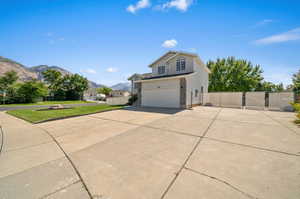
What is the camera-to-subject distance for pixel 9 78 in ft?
67.2

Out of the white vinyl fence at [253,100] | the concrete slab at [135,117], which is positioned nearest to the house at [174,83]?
the white vinyl fence at [253,100]

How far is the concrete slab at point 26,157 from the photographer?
2403 millimetres

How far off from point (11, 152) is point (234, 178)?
5.48m

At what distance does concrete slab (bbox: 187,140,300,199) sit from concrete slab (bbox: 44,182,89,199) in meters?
1.91

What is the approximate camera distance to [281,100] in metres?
10.6

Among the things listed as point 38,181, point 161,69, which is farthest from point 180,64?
point 38,181

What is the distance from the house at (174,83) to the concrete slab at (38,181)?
10.2 m

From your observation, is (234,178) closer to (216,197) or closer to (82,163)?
(216,197)

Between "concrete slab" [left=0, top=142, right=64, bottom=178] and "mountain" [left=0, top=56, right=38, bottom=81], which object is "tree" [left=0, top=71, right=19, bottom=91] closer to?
"concrete slab" [left=0, top=142, right=64, bottom=178]

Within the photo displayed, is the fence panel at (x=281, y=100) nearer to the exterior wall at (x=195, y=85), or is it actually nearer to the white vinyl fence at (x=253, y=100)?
the white vinyl fence at (x=253, y=100)

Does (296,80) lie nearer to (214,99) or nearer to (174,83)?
(214,99)

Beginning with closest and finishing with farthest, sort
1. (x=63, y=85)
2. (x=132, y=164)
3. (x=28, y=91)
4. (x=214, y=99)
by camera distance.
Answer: (x=132, y=164) → (x=214, y=99) → (x=28, y=91) → (x=63, y=85)

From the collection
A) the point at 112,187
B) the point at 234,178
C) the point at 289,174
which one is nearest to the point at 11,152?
the point at 112,187

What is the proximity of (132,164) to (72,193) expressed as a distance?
1.08 m
